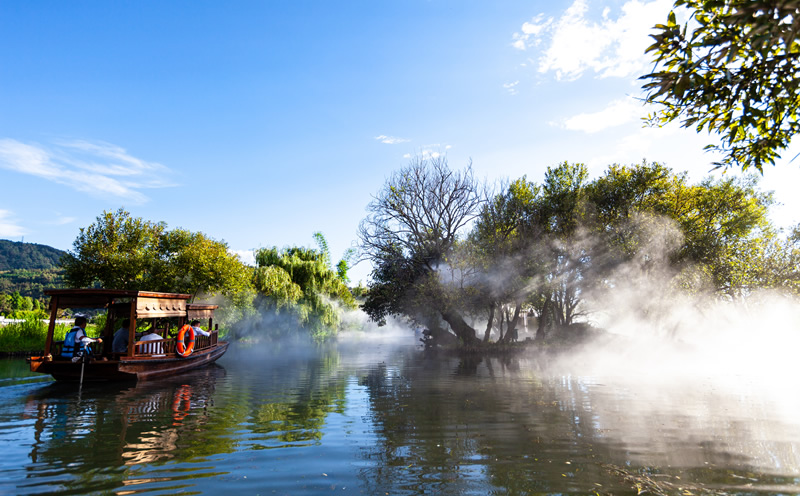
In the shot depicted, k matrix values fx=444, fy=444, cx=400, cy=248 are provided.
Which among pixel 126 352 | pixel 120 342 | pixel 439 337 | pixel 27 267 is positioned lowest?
pixel 439 337

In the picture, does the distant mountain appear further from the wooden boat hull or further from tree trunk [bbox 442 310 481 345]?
the wooden boat hull

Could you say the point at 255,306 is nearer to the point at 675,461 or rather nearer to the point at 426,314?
the point at 426,314

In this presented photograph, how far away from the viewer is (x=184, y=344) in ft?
65.5

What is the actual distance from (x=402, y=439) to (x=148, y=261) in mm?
28409

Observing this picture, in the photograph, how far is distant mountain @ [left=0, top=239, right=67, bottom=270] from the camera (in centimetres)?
16850

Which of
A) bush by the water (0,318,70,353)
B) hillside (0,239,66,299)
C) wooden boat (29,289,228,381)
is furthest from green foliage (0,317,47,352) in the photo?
hillside (0,239,66,299)

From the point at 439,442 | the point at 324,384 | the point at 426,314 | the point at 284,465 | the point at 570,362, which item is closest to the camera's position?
the point at 284,465

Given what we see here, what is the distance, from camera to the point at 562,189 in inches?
1264

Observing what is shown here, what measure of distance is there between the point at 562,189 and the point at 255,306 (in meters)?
26.6

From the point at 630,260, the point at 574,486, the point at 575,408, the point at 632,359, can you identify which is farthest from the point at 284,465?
the point at 630,260

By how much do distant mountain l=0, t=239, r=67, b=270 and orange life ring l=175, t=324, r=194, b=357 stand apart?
598 feet

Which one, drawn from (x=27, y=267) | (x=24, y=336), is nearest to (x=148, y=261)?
(x=24, y=336)

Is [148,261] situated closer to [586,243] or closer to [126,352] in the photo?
[126,352]

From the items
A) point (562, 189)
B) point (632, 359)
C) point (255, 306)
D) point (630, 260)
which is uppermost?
Result: point (562, 189)
